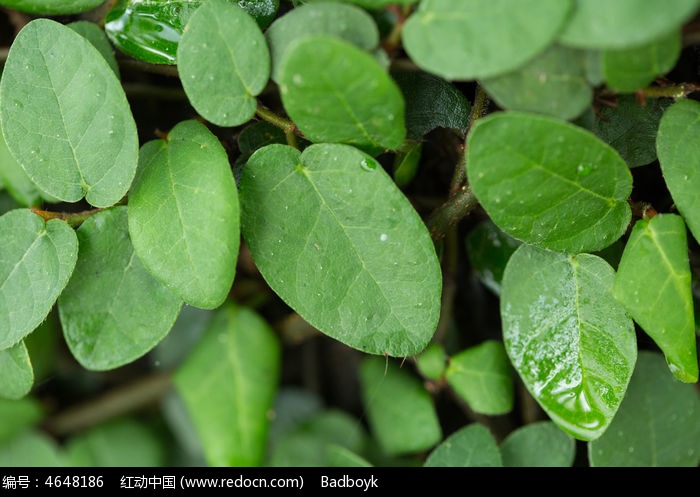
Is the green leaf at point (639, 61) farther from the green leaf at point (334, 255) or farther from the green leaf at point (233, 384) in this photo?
the green leaf at point (233, 384)

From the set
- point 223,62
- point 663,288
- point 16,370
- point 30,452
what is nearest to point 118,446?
point 30,452

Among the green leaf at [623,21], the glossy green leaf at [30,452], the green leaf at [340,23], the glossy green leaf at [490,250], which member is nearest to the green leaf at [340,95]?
the green leaf at [340,23]

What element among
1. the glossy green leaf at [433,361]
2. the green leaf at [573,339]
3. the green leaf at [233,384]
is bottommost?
the green leaf at [233,384]

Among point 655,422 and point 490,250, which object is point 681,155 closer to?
point 490,250

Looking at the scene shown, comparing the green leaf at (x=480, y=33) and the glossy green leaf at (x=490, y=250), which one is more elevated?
the green leaf at (x=480, y=33)

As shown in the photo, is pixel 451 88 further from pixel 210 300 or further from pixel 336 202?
pixel 210 300

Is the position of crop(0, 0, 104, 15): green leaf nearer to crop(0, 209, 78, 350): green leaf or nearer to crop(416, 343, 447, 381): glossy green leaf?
crop(0, 209, 78, 350): green leaf

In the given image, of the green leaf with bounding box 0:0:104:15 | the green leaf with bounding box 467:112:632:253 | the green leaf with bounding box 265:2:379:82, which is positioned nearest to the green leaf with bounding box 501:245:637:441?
the green leaf with bounding box 467:112:632:253

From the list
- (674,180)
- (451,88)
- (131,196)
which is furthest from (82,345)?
(674,180)

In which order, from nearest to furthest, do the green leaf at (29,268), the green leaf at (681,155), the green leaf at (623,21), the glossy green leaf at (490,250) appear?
the green leaf at (623,21) → the green leaf at (681,155) → the green leaf at (29,268) → the glossy green leaf at (490,250)
